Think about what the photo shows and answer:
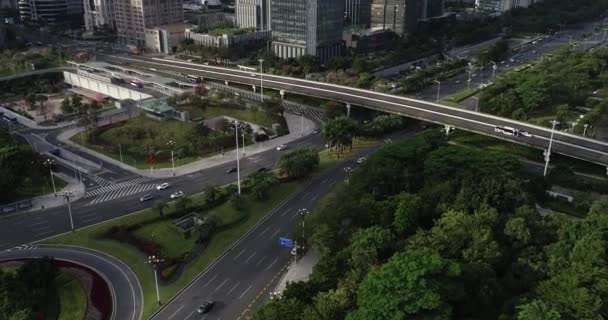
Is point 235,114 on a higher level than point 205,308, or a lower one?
higher

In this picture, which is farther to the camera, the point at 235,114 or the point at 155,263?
the point at 235,114

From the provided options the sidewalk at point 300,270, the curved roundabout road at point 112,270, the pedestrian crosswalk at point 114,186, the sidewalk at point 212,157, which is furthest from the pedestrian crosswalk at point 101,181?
the sidewalk at point 300,270

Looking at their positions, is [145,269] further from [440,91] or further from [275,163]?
[440,91]

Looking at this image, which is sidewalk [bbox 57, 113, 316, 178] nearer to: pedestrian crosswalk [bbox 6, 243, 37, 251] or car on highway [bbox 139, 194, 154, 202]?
car on highway [bbox 139, 194, 154, 202]

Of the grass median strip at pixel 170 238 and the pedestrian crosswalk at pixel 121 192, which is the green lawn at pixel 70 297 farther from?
the pedestrian crosswalk at pixel 121 192

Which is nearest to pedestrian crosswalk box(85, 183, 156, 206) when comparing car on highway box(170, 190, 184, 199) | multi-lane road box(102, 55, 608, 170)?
car on highway box(170, 190, 184, 199)

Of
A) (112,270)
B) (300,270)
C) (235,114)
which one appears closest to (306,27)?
(235,114)

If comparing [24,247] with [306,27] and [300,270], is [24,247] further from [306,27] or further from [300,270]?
[306,27]

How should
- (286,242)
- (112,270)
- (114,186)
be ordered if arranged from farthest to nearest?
(114,186), (286,242), (112,270)
